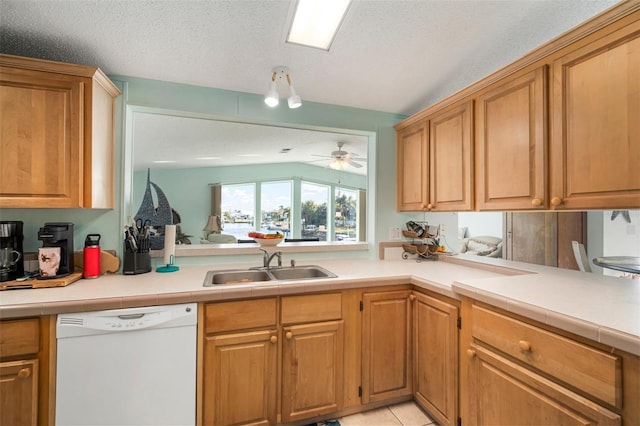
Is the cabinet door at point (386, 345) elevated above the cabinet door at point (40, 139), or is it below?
below

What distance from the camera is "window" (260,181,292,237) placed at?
5.47 meters

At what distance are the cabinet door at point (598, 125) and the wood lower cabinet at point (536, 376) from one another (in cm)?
64

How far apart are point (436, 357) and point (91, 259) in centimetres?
216

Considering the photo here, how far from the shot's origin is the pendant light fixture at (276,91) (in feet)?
6.24

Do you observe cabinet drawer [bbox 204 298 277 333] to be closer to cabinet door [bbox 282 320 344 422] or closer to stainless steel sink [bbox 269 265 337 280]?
cabinet door [bbox 282 320 344 422]

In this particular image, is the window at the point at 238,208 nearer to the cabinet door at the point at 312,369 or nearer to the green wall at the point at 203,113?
the green wall at the point at 203,113

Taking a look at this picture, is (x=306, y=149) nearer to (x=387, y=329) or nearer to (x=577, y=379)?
(x=387, y=329)

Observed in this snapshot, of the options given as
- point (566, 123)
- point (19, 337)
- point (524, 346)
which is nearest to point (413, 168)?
point (566, 123)

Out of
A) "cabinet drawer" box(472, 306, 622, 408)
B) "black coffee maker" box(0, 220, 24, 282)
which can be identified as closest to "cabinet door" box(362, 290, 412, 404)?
"cabinet drawer" box(472, 306, 622, 408)

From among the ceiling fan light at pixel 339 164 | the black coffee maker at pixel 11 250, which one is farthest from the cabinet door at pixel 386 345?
the ceiling fan light at pixel 339 164

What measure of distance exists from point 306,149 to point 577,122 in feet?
10.3

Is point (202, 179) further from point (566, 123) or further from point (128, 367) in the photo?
point (566, 123)

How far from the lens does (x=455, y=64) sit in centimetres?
204

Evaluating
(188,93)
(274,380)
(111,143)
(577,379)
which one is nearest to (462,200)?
(577,379)
